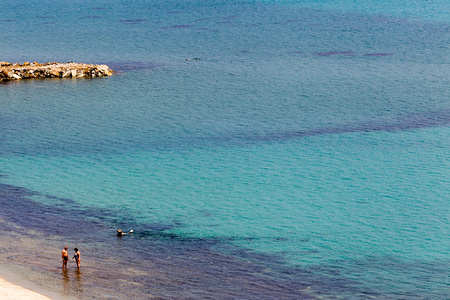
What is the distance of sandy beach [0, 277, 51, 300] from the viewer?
3741cm

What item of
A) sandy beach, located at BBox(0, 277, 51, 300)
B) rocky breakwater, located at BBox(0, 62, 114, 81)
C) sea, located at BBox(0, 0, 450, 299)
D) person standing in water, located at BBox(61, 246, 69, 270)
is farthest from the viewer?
rocky breakwater, located at BBox(0, 62, 114, 81)

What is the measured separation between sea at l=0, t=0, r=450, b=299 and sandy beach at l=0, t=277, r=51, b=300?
992 millimetres

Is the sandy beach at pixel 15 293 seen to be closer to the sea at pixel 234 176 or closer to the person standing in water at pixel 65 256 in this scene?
the sea at pixel 234 176

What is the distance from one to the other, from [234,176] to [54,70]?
5938 centimetres

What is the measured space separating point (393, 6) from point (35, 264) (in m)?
182

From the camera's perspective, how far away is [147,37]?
151 m

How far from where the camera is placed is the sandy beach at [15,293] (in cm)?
3741

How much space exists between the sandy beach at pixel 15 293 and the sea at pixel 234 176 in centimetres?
99

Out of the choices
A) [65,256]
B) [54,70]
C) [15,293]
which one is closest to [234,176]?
[65,256]

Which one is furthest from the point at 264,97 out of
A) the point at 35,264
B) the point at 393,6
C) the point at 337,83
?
the point at 393,6

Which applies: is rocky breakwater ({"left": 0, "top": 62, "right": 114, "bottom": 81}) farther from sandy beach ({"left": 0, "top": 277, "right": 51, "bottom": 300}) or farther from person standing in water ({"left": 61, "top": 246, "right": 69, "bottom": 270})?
sandy beach ({"left": 0, "top": 277, "right": 51, "bottom": 300})

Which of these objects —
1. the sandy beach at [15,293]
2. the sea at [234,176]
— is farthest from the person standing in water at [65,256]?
the sandy beach at [15,293]

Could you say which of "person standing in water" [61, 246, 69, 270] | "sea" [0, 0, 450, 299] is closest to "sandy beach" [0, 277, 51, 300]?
"sea" [0, 0, 450, 299]

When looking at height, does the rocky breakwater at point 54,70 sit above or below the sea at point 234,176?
above
